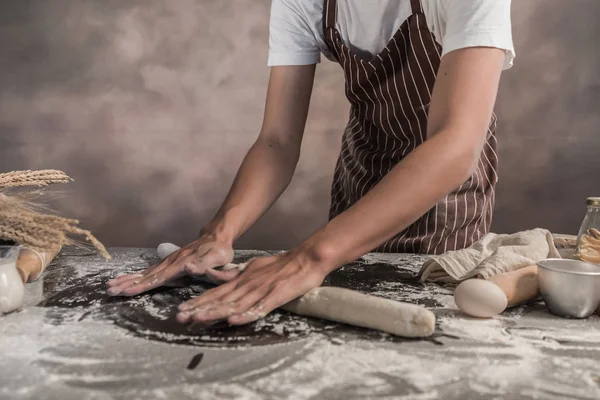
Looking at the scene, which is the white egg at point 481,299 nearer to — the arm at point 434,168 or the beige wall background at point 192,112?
the arm at point 434,168

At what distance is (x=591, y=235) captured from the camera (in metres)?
1.30

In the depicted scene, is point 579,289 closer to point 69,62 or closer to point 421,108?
point 421,108

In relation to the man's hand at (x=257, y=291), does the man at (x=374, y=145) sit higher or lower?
higher

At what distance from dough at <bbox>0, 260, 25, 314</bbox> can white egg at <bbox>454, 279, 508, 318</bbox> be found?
0.73 meters

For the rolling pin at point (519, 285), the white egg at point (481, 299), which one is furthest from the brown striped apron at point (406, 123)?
the white egg at point (481, 299)

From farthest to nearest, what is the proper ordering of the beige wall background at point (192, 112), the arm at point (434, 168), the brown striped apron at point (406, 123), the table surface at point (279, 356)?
the beige wall background at point (192, 112) < the brown striped apron at point (406, 123) < the arm at point (434, 168) < the table surface at point (279, 356)

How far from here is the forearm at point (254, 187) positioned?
1.44m

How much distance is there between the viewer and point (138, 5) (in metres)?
2.91

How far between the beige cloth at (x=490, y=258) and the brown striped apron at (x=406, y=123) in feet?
0.88

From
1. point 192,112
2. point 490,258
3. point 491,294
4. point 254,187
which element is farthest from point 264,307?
point 192,112

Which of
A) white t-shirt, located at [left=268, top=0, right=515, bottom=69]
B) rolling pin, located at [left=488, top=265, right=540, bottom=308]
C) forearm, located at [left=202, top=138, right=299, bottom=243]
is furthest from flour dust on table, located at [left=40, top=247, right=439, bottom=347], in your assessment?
white t-shirt, located at [left=268, top=0, right=515, bottom=69]

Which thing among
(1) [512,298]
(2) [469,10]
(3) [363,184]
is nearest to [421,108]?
(3) [363,184]

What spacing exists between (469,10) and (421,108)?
420mm

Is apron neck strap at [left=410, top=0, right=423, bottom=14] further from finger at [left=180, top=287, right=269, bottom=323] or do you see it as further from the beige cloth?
finger at [left=180, top=287, right=269, bottom=323]
